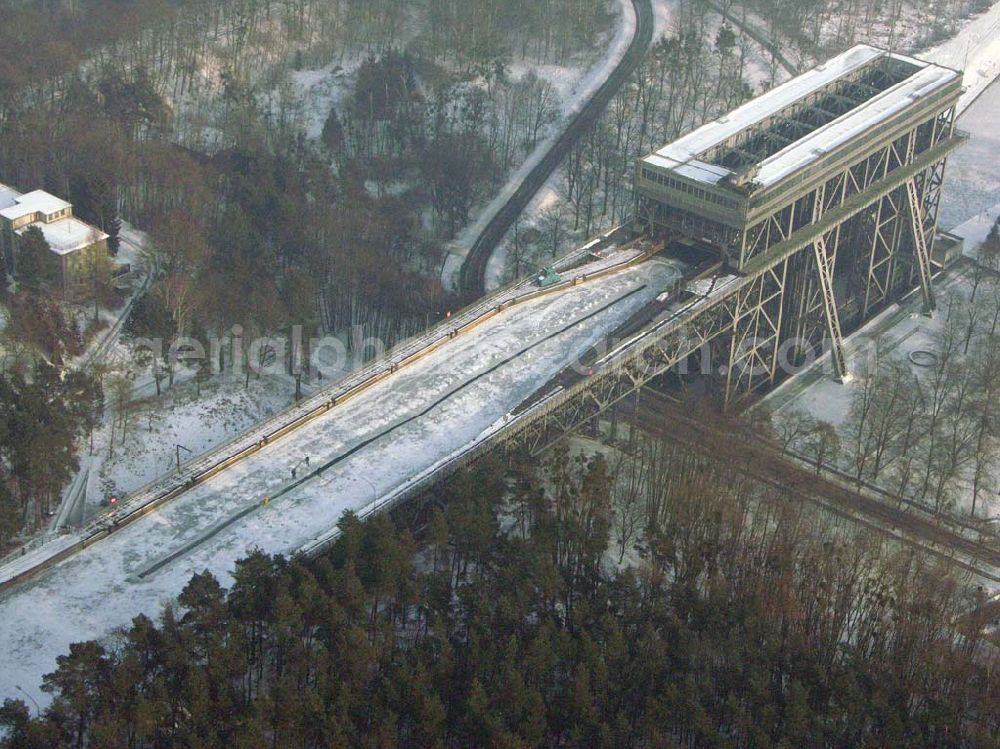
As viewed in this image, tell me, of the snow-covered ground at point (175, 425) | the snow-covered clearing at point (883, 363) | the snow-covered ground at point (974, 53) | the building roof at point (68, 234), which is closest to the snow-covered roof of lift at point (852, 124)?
the snow-covered clearing at point (883, 363)

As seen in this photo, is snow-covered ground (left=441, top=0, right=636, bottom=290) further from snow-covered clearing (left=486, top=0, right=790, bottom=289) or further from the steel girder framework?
the steel girder framework

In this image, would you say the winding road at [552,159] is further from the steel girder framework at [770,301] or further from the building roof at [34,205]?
the building roof at [34,205]

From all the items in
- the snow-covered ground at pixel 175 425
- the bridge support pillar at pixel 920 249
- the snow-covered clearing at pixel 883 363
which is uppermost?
the bridge support pillar at pixel 920 249

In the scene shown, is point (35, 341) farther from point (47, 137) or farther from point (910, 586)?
point (910, 586)

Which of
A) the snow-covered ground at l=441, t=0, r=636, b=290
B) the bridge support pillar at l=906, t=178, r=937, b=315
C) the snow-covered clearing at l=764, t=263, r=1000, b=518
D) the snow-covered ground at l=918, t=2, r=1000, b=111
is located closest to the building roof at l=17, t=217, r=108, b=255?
the snow-covered ground at l=441, t=0, r=636, b=290

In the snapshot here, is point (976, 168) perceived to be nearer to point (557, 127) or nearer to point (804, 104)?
point (804, 104)

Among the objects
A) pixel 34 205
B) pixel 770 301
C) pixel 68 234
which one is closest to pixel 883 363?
pixel 770 301

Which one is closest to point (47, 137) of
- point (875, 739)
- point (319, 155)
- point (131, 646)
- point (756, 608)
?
point (319, 155)
